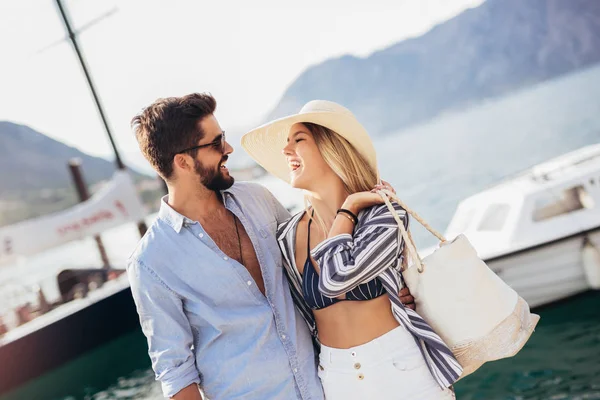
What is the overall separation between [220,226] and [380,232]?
0.87m

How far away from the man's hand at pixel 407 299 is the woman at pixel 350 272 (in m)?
0.03

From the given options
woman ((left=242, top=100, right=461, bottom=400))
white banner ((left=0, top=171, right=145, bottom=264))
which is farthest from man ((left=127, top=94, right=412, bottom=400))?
white banner ((left=0, top=171, right=145, bottom=264))

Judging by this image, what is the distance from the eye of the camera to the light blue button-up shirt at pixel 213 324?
2506 mm

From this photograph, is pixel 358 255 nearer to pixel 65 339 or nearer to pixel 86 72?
pixel 65 339

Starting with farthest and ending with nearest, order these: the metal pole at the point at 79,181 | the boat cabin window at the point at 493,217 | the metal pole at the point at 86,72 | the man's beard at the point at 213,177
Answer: the metal pole at the point at 79,181, the metal pole at the point at 86,72, the boat cabin window at the point at 493,217, the man's beard at the point at 213,177

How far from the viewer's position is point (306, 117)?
2.65 meters

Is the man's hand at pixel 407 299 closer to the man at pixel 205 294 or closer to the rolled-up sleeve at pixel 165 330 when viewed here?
the man at pixel 205 294

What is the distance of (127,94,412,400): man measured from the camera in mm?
2518

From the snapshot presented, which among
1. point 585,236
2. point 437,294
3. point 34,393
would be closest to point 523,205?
point 585,236

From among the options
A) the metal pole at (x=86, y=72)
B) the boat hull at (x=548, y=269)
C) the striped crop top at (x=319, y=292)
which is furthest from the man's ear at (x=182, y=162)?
the metal pole at (x=86, y=72)

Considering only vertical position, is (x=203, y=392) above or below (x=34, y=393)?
above

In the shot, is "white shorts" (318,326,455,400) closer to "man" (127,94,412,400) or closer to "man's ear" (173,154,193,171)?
"man" (127,94,412,400)

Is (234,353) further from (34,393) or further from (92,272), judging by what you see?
(92,272)

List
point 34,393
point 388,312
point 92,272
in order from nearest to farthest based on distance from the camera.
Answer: point 388,312 < point 34,393 < point 92,272
